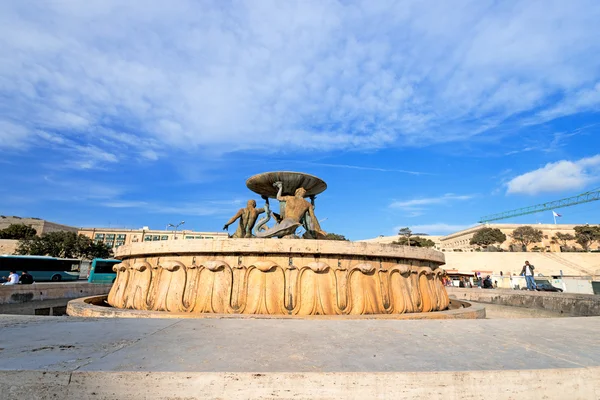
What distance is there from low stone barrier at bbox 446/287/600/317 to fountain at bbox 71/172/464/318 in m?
4.02

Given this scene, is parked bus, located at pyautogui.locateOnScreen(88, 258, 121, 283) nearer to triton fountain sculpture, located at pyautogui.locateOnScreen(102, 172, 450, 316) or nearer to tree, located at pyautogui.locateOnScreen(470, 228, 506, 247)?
triton fountain sculpture, located at pyautogui.locateOnScreen(102, 172, 450, 316)

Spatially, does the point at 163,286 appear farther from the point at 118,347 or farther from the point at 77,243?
the point at 77,243

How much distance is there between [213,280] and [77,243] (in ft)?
176

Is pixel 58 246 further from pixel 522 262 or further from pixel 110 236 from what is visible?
pixel 522 262

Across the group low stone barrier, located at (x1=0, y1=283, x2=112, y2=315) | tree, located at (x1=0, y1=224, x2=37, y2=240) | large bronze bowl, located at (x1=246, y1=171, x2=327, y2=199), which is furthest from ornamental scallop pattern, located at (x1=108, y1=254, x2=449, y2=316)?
tree, located at (x1=0, y1=224, x2=37, y2=240)

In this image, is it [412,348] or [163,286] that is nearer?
[412,348]

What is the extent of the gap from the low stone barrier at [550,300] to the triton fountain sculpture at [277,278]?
3.97 metres

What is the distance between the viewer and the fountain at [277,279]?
504 centimetres

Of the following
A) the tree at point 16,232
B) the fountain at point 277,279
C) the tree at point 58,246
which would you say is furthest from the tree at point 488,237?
the tree at point 16,232

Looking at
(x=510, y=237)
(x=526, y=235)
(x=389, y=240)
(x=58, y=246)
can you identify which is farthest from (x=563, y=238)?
(x=58, y=246)

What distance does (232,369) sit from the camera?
1.84 m

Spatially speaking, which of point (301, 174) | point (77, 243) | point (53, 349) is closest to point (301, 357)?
point (53, 349)

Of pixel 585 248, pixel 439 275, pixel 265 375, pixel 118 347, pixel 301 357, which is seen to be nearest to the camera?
pixel 265 375

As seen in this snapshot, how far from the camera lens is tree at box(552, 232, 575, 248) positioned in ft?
282
